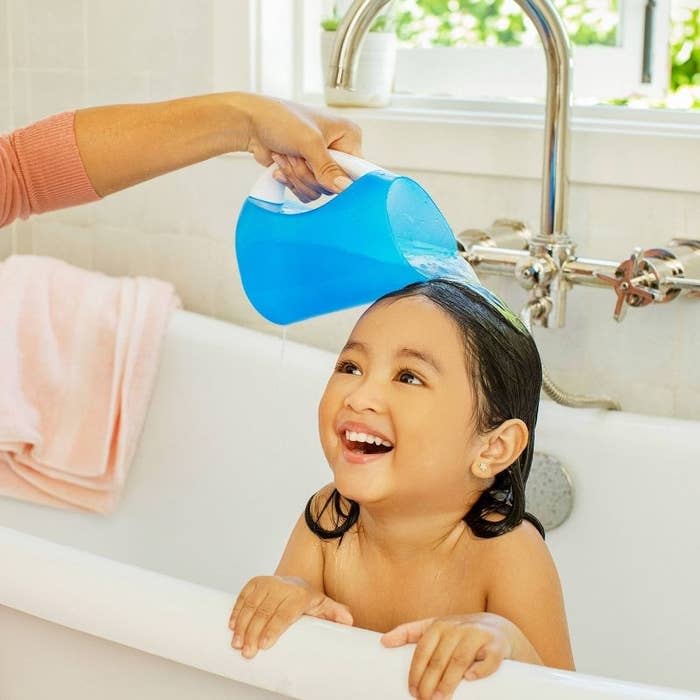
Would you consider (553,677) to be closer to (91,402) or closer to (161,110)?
(161,110)

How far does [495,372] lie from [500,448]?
8 centimetres

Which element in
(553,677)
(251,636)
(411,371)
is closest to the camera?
(553,677)

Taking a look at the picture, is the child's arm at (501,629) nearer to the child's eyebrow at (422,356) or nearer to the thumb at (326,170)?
the child's eyebrow at (422,356)

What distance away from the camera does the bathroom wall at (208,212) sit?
1804mm

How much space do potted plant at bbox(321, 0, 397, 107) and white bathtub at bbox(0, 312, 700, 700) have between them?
1.41ft

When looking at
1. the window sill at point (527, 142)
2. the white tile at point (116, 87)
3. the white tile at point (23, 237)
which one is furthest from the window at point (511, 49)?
the white tile at point (23, 237)

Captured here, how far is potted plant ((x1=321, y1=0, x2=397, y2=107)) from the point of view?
2.11 meters

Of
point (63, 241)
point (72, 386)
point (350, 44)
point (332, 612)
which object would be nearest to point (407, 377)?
point (332, 612)

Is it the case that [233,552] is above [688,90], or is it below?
below

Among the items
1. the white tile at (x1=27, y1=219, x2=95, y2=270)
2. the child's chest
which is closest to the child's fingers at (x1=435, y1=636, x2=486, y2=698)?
the child's chest

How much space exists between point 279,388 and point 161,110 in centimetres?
56

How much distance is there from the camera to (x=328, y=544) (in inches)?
53.8

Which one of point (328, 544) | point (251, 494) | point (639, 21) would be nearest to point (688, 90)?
point (639, 21)

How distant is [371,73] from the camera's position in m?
2.12
